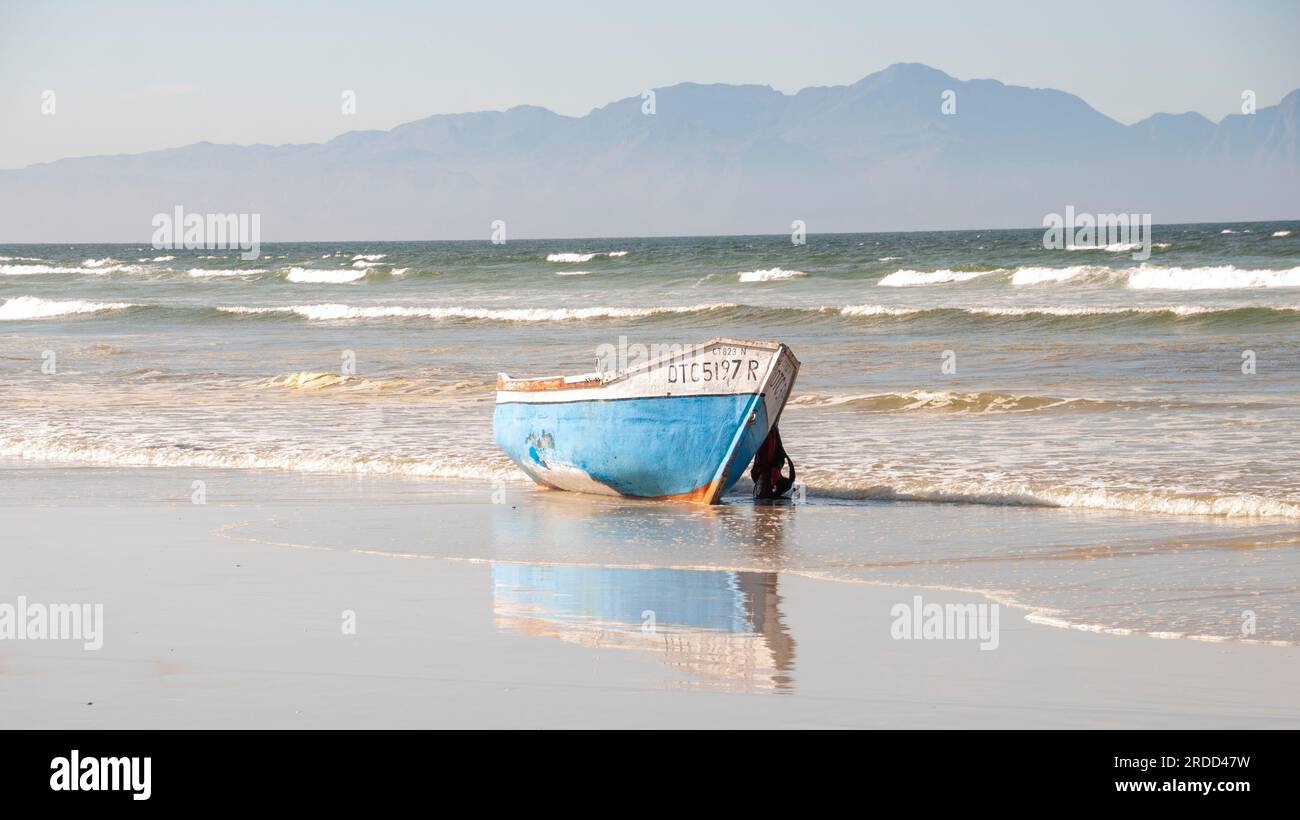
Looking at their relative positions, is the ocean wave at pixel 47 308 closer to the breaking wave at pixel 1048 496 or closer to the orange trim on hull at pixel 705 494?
the orange trim on hull at pixel 705 494

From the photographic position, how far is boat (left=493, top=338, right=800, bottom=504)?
10086 mm

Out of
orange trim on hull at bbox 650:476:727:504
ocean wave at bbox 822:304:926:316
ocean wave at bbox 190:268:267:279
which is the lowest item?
orange trim on hull at bbox 650:476:727:504

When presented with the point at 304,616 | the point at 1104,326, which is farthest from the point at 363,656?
the point at 1104,326

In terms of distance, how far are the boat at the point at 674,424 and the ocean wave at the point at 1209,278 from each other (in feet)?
94.1

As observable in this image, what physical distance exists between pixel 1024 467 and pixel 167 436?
805cm

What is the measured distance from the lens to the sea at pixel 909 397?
8.29 meters

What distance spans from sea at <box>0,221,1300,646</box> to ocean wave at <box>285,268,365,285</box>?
39.0 ft

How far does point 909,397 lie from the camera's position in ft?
51.4

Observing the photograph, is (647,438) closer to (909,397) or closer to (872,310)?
(909,397)

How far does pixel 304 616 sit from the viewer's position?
21.8 ft

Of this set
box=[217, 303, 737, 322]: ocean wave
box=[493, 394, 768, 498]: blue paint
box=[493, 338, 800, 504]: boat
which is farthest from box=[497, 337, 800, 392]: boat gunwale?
box=[217, 303, 737, 322]: ocean wave

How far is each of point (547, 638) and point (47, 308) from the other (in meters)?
41.1

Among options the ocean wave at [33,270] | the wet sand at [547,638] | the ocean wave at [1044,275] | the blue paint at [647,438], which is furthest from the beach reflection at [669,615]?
the ocean wave at [33,270]

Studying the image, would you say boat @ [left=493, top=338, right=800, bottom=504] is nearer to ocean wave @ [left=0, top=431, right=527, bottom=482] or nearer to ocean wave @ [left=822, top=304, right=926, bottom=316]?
ocean wave @ [left=0, top=431, right=527, bottom=482]
